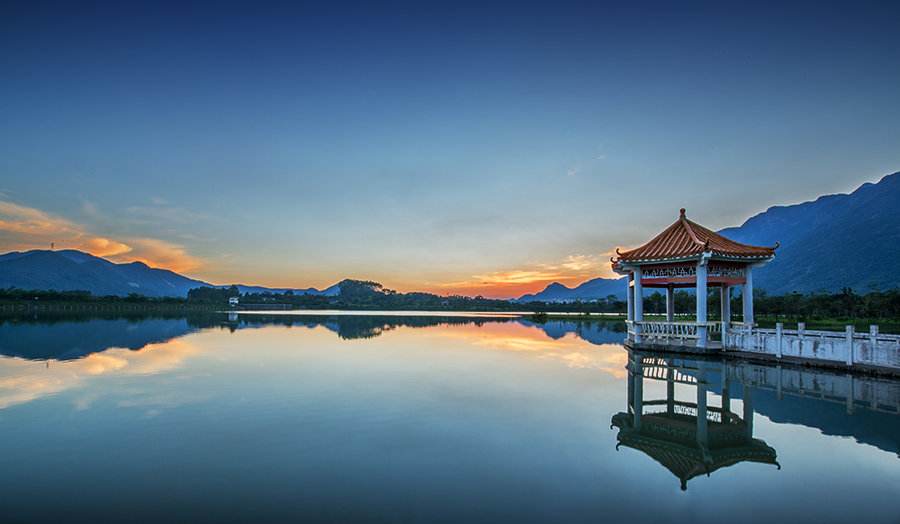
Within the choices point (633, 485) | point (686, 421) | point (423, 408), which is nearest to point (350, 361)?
point (423, 408)

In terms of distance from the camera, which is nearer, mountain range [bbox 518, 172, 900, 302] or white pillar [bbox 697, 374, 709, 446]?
white pillar [bbox 697, 374, 709, 446]

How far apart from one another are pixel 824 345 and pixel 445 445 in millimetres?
13044

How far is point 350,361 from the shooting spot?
611 inches

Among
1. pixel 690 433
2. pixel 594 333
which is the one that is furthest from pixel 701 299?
pixel 594 333

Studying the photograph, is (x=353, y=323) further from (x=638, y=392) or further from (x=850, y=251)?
(x=850, y=251)

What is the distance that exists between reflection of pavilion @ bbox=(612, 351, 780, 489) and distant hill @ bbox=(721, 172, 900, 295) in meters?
65.7

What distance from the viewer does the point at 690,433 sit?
7336 millimetres

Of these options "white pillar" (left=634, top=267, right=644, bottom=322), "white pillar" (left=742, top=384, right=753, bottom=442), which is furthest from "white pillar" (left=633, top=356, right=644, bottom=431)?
"white pillar" (left=634, top=267, right=644, bottom=322)

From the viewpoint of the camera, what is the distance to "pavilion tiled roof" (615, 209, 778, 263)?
16.6 m

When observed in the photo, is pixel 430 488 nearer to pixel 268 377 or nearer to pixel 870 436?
pixel 870 436

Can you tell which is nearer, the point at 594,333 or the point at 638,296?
the point at 638,296

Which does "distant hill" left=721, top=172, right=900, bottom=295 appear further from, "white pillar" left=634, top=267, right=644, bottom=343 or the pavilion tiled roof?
"white pillar" left=634, top=267, right=644, bottom=343

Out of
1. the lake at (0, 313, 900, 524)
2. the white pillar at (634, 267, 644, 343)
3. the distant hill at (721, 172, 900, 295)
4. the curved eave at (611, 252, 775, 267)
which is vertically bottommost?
the lake at (0, 313, 900, 524)

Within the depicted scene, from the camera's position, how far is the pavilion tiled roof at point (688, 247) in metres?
16.6
